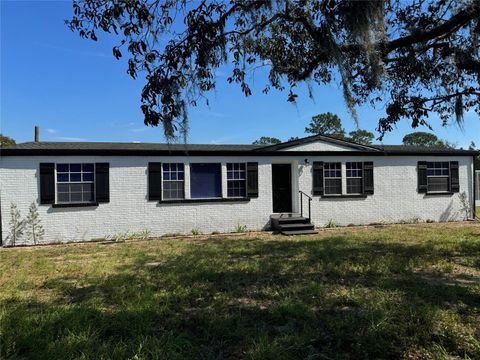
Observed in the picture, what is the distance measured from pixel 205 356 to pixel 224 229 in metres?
9.23

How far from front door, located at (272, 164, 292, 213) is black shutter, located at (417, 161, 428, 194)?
5487 mm

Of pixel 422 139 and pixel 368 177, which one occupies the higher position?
pixel 422 139

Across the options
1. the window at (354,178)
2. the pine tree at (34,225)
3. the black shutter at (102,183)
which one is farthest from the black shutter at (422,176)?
the pine tree at (34,225)

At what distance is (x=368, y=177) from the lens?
553 inches

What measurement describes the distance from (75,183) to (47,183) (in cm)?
79

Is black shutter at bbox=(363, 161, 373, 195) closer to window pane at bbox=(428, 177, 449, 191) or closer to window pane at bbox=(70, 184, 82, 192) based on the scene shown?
window pane at bbox=(428, 177, 449, 191)

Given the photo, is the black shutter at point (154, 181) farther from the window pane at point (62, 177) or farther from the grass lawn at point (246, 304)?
the grass lawn at point (246, 304)

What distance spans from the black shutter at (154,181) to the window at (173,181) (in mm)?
219

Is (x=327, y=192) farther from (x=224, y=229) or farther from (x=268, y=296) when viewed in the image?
(x=268, y=296)

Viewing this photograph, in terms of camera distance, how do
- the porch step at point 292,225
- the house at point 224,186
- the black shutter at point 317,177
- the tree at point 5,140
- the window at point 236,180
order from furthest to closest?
1. the tree at point 5,140
2. the black shutter at point 317,177
3. the window at point 236,180
4. the porch step at point 292,225
5. the house at point 224,186

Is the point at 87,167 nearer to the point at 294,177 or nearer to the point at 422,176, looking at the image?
the point at 294,177

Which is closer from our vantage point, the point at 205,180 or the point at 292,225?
the point at 292,225

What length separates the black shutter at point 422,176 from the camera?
48.0 feet

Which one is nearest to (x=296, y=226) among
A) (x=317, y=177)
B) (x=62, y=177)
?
(x=317, y=177)
